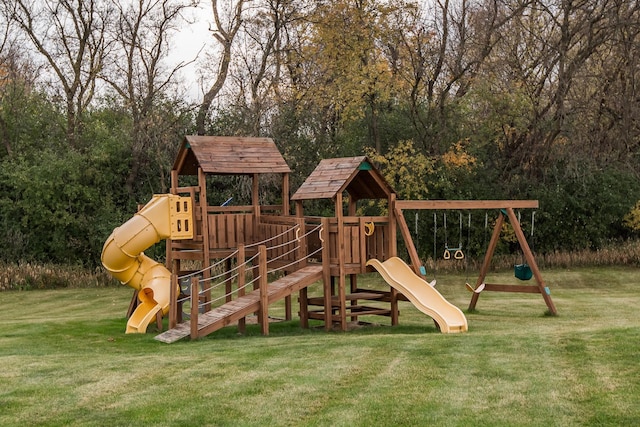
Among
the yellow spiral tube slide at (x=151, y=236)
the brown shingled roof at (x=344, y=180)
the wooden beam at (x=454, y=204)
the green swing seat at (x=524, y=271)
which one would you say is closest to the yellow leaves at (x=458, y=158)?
the wooden beam at (x=454, y=204)

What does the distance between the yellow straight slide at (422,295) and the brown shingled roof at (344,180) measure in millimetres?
1466

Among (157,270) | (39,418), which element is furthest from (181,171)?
(39,418)

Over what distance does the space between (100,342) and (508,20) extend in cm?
1909

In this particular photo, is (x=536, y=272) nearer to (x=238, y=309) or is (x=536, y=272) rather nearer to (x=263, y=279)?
(x=263, y=279)

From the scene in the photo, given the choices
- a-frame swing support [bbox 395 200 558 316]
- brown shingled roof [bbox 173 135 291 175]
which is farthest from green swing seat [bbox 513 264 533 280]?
brown shingled roof [bbox 173 135 291 175]

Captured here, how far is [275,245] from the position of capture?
1712 centimetres

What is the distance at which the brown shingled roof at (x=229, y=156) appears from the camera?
1684 centimetres

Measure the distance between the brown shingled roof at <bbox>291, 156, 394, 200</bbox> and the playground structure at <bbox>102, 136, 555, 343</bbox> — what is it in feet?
0.09

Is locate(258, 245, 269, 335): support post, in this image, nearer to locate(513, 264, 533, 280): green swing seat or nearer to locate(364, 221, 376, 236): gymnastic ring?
locate(364, 221, 376, 236): gymnastic ring

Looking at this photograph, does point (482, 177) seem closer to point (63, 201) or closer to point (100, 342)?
point (63, 201)

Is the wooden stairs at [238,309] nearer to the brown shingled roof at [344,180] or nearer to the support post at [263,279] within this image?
the support post at [263,279]

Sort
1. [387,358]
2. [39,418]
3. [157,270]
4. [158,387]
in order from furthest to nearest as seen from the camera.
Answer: [157,270] < [387,358] < [158,387] < [39,418]

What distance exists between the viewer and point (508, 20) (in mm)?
28297

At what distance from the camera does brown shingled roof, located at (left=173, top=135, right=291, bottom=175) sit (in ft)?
55.3
